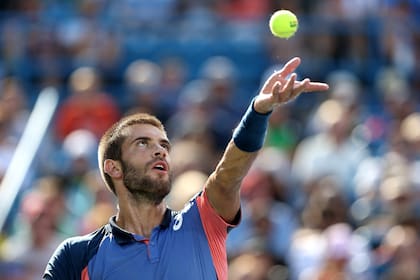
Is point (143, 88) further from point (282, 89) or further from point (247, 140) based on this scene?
point (282, 89)

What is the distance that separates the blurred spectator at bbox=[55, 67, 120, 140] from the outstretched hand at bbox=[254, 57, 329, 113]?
22.4 feet

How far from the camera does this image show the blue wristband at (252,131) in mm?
5750

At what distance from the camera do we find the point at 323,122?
11.8 metres

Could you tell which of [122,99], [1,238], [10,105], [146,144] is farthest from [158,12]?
[146,144]

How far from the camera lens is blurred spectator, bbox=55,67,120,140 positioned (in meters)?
12.5

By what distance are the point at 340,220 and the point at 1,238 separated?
11.0 ft

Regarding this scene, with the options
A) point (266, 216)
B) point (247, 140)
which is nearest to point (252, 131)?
point (247, 140)

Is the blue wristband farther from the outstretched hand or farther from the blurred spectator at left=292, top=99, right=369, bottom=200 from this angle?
the blurred spectator at left=292, top=99, right=369, bottom=200

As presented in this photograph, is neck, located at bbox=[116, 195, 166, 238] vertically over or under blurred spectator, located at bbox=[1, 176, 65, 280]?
under

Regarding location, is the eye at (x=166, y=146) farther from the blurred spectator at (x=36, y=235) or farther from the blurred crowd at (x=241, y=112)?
the blurred spectator at (x=36, y=235)

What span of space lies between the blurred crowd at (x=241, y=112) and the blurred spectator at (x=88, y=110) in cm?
2

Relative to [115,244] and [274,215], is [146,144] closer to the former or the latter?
[115,244]

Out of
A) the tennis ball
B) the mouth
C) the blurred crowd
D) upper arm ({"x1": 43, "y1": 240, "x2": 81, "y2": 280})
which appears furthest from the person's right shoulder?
the blurred crowd

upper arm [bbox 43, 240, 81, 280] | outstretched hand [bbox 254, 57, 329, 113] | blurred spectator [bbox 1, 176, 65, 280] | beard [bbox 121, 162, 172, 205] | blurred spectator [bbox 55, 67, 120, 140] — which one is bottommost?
upper arm [bbox 43, 240, 81, 280]
